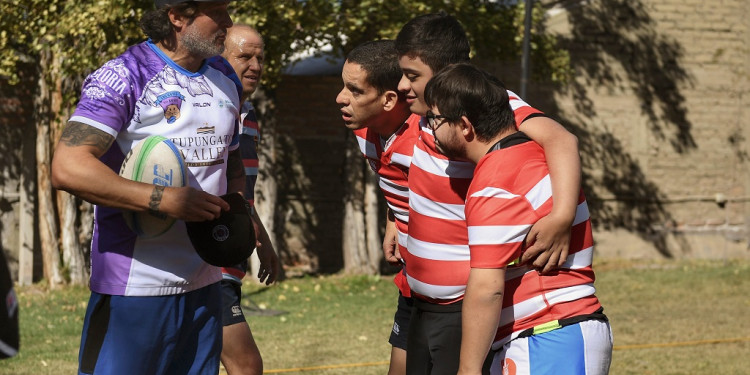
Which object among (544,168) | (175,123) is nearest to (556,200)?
(544,168)

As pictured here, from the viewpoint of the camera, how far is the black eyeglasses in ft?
11.0

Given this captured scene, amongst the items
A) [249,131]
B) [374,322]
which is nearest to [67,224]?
[374,322]

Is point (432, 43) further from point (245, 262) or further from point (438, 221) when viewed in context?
point (245, 262)

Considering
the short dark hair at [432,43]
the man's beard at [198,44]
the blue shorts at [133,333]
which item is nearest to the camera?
the blue shorts at [133,333]

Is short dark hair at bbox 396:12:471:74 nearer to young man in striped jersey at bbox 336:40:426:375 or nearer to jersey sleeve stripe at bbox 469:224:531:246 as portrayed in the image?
young man in striped jersey at bbox 336:40:426:375

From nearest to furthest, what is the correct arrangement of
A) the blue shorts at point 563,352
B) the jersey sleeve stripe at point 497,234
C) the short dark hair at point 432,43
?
the jersey sleeve stripe at point 497,234 < the blue shorts at point 563,352 < the short dark hair at point 432,43

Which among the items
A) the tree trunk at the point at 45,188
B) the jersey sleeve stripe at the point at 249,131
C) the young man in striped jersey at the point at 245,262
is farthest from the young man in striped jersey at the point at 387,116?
the tree trunk at the point at 45,188

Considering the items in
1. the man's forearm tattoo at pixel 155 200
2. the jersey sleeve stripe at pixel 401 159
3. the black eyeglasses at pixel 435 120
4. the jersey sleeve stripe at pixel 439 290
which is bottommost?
the jersey sleeve stripe at pixel 439 290

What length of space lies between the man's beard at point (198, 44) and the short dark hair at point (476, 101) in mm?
860

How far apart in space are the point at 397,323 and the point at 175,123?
155 cm

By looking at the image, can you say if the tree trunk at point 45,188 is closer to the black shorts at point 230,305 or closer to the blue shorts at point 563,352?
the black shorts at point 230,305

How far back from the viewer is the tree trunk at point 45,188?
11.5 meters

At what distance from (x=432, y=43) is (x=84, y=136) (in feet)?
4.42

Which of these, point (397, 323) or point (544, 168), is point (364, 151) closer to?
point (397, 323)
